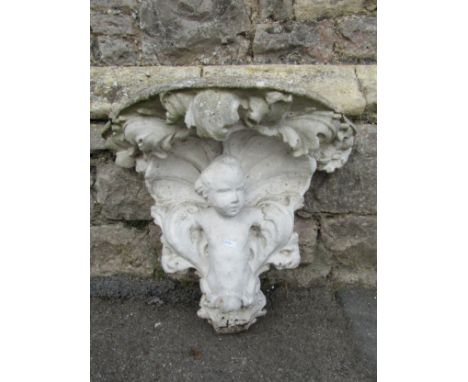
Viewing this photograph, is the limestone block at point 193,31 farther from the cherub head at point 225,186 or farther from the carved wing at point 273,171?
the cherub head at point 225,186

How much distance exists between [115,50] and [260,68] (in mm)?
603

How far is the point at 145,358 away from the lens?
135 cm

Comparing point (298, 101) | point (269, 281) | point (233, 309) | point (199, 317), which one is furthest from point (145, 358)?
point (298, 101)

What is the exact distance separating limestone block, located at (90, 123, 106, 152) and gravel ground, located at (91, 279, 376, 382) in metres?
0.59

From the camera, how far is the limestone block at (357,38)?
61.4 inches

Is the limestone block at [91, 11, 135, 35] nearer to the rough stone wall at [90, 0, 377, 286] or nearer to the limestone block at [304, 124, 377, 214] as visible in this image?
the rough stone wall at [90, 0, 377, 286]

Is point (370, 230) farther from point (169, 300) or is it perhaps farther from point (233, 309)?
point (169, 300)

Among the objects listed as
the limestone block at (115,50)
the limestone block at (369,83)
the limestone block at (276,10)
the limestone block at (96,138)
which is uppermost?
the limestone block at (276,10)

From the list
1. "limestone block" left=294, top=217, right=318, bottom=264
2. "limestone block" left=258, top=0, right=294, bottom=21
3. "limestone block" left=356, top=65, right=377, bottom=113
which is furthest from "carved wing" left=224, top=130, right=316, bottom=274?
"limestone block" left=258, top=0, right=294, bottom=21

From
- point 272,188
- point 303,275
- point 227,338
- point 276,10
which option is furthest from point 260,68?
point 227,338

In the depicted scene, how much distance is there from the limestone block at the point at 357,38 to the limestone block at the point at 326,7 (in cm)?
3

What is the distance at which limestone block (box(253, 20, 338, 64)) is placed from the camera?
1.57 m

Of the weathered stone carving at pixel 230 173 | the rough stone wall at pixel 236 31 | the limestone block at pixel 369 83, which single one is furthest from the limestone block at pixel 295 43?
the weathered stone carving at pixel 230 173

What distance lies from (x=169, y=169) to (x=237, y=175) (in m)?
0.30
